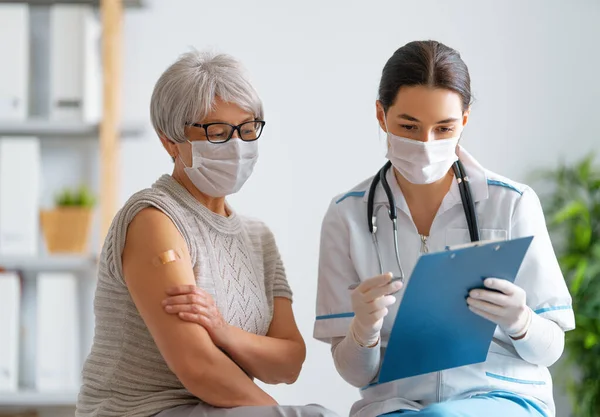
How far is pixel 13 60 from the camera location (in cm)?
292

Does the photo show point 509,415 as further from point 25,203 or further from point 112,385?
point 25,203

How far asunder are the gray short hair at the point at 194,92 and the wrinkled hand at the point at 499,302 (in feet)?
2.15

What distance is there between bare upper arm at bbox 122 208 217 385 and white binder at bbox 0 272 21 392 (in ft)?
4.90

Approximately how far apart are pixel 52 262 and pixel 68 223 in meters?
0.16

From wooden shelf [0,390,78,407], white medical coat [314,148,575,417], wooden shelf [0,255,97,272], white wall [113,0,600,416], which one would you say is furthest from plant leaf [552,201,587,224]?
wooden shelf [0,390,78,407]

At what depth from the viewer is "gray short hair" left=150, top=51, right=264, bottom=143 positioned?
1.67 meters

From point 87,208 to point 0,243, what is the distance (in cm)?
35

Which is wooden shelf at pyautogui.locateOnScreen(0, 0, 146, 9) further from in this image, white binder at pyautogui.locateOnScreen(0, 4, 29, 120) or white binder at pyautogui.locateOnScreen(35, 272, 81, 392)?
white binder at pyautogui.locateOnScreen(35, 272, 81, 392)

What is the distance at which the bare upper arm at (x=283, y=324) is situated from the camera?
178 cm

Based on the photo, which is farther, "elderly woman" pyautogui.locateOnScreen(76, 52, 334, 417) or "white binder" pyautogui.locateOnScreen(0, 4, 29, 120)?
"white binder" pyautogui.locateOnScreen(0, 4, 29, 120)

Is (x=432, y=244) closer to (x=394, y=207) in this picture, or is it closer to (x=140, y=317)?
(x=394, y=207)

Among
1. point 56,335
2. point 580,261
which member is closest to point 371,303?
point 580,261

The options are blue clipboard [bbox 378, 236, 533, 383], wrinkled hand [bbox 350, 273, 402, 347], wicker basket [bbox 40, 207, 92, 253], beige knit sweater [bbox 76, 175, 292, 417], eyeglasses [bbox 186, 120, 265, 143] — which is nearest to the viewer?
blue clipboard [bbox 378, 236, 533, 383]

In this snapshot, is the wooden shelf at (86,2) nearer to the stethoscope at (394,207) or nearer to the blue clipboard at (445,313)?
the stethoscope at (394,207)
